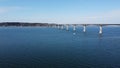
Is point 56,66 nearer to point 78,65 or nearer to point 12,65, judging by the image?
point 78,65

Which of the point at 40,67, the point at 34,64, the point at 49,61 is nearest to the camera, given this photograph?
the point at 40,67

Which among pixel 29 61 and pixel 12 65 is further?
pixel 29 61

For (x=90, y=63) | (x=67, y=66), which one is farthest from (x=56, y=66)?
(x=90, y=63)

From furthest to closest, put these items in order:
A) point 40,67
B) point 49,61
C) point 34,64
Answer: point 49,61, point 34,64, point 40,67

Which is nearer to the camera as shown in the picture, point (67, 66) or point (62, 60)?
point (67, 66)

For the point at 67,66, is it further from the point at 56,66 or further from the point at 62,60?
the point at 62,60

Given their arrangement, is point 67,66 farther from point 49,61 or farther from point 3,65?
point 3,65

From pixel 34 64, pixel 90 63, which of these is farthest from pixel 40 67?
pixel 90 63
